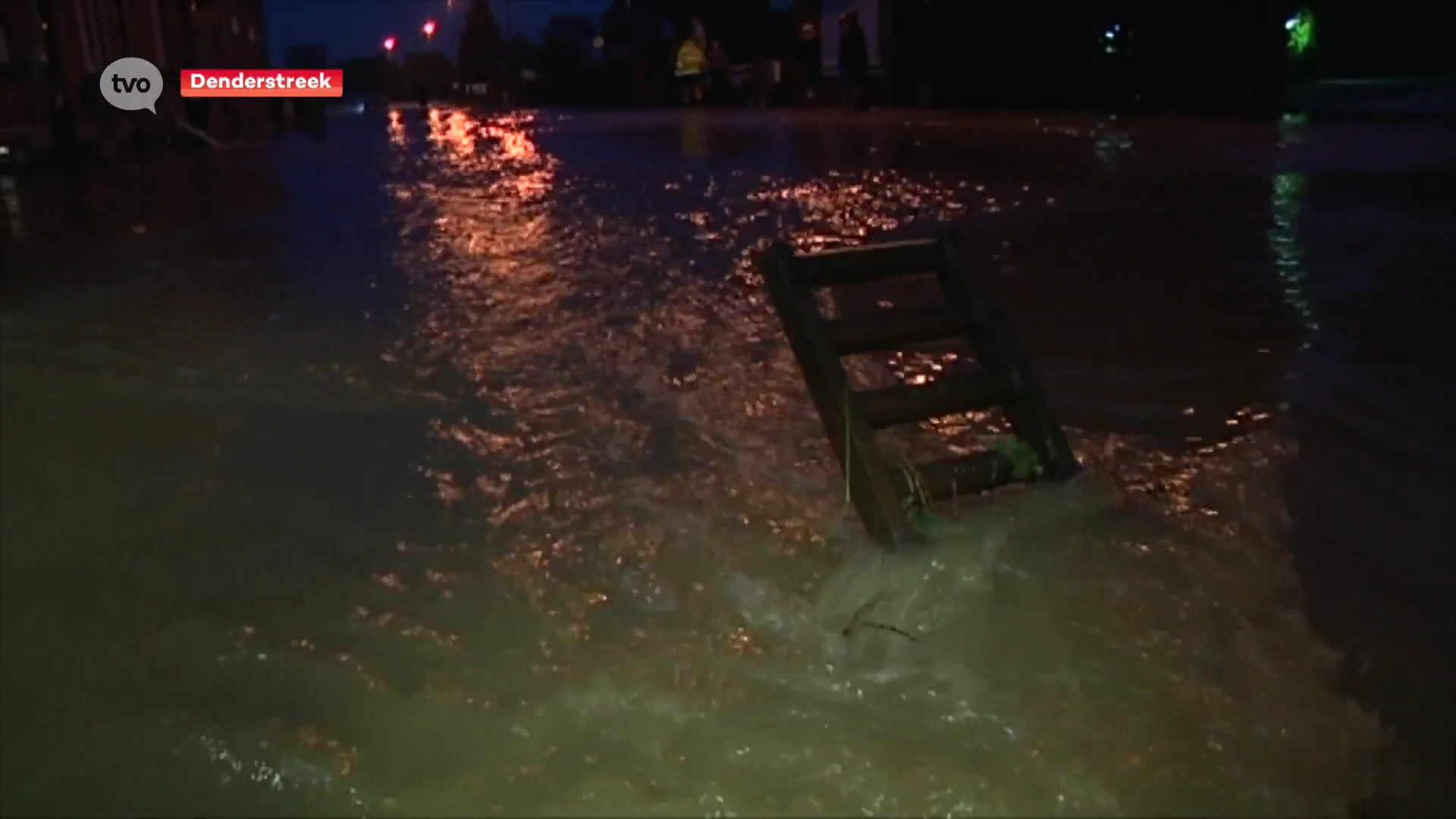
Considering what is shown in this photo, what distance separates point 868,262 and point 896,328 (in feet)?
0.91

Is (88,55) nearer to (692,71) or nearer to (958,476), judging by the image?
(692,71)

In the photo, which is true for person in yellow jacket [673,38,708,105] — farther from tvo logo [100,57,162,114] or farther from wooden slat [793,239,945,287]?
wooden slat [793,239,945,287]

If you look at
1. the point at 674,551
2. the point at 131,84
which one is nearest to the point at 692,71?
the point at 131,84

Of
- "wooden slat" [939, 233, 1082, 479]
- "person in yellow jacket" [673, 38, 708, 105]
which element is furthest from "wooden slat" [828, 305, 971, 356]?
Result: "person in yellow jacket" [673, 38, 708, 105]

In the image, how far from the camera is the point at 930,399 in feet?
13.6

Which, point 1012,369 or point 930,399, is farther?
point 1012,369

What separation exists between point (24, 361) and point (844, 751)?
395cm

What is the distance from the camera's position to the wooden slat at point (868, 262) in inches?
167

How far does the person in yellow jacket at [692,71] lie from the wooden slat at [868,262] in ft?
66.9

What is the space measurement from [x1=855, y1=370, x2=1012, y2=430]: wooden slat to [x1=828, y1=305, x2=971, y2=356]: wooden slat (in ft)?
0.54

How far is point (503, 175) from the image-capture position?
11.9 metres

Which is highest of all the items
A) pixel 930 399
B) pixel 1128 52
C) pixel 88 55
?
pixel 88 55

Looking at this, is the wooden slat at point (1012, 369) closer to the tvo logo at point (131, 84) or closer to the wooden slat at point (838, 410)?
the wooden slat at point (838, 410)

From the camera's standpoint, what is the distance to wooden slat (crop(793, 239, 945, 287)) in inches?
167
